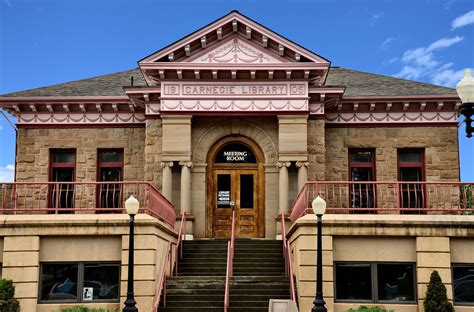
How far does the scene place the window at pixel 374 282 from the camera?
15734 millimetres

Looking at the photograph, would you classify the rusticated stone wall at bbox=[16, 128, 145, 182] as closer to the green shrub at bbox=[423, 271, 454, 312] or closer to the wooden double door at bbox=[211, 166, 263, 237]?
the wooden double door at bbox=[211, 166, 263, 237]

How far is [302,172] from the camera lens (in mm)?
20438

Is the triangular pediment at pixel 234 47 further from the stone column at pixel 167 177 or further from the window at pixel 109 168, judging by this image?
the window at pixel 109 168

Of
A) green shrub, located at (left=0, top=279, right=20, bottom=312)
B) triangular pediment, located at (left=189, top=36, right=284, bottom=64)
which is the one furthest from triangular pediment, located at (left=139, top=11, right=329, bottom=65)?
green shrub, located at (left=0, top=279, right=20, bottom=312)

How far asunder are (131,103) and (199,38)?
3.64 metres

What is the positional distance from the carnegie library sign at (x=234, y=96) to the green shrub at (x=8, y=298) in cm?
802

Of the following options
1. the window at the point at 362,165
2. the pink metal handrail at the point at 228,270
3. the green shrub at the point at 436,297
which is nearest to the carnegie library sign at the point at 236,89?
the window at the point at 362,165

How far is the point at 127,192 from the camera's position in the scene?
22172 millimetres

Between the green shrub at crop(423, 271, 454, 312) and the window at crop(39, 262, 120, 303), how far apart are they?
776cm

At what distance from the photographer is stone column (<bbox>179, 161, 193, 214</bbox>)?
20391mm

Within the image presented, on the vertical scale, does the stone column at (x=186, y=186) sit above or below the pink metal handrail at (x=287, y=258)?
above

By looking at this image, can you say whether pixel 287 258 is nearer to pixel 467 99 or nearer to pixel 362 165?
pixel 362 165

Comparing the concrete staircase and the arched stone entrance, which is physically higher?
the arched stone entrance

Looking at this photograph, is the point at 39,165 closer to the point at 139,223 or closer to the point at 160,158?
the point at 160,158
